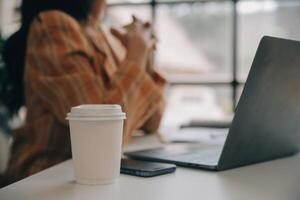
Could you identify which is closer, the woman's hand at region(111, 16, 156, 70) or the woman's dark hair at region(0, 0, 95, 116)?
the woman's hand at region(111, 16, 156, 70)

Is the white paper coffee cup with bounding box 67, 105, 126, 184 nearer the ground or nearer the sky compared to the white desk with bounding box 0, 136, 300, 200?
nearer the sky

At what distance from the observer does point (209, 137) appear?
1288mm

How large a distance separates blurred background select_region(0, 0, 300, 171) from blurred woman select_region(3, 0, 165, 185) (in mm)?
839

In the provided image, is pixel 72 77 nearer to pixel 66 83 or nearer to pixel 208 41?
pixel 66 83

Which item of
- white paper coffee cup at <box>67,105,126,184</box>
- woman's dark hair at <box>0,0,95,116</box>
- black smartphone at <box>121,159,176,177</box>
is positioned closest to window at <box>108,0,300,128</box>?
woman's dark hair at <box>0,0,95,116</box>

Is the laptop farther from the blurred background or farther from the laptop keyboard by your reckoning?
the blurred background

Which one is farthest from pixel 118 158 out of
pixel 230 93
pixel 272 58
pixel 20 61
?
pixel 230 93

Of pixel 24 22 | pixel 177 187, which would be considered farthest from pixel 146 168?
pixel 24 22

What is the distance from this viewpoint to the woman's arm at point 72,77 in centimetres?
117

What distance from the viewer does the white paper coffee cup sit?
0.69m

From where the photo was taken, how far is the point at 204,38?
2.22 meters

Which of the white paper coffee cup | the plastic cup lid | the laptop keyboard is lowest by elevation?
the laptop keyboard

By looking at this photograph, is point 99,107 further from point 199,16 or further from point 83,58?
point 199,16

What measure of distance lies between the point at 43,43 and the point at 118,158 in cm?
65
